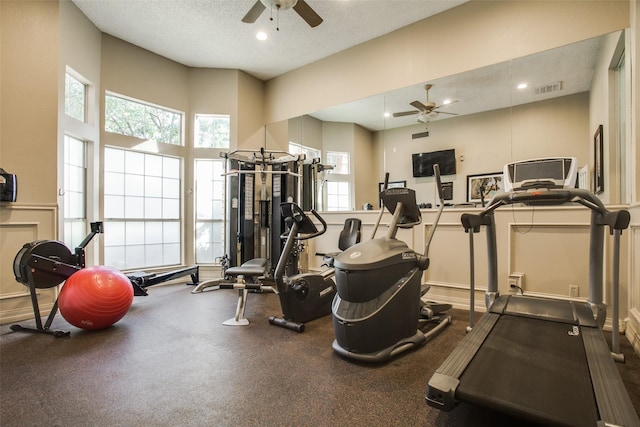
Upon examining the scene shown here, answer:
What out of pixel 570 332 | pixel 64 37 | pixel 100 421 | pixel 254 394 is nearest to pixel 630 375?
pixel 570 332

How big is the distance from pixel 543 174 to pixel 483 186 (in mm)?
1389

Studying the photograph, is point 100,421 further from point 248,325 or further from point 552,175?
point 552,175

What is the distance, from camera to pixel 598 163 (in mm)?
3145

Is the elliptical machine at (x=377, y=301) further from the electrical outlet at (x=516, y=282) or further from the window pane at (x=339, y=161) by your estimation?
the window pane at (x=339, y=161)

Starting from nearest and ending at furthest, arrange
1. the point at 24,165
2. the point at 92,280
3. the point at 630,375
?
the point at 630,375 < the point at 92,280 < the point at 24,165

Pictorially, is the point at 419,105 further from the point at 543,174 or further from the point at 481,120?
the point at 543,174

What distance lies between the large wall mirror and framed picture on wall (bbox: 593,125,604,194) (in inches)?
1.9

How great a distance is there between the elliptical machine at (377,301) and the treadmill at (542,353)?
1.59ft

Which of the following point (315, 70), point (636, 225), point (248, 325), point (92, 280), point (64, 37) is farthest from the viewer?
point (315, 70)

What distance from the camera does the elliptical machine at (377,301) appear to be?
2.25 metres

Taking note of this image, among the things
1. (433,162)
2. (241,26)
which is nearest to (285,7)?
(241,26)

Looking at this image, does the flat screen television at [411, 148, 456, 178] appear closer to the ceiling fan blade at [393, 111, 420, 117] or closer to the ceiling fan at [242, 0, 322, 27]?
the ceiling fan blade at [393, 111, 420, 117]

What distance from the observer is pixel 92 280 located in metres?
2.94

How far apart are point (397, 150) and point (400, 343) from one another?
3086 millimetres
